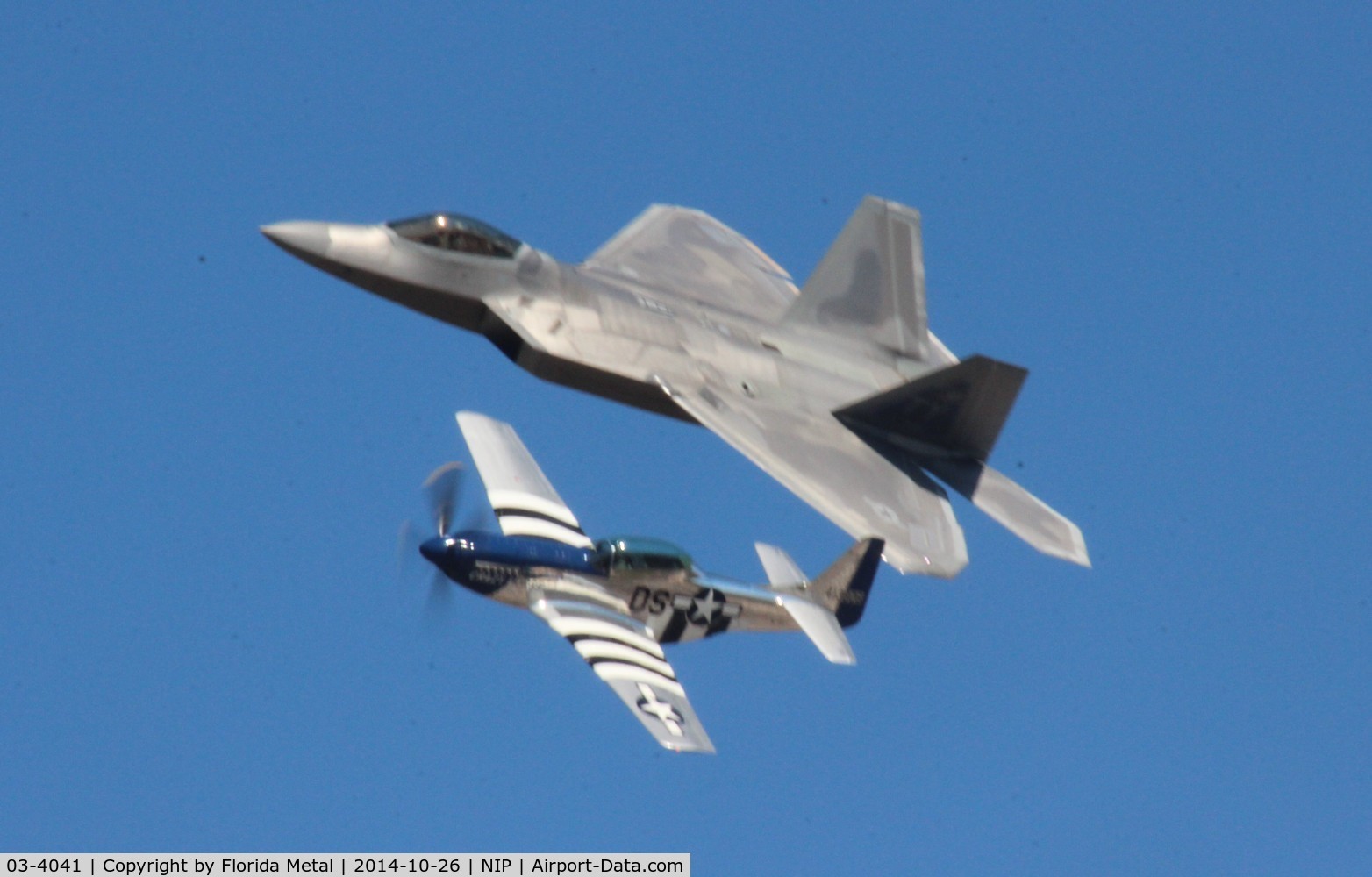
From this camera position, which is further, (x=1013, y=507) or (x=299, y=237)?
(x=1013, y=507)

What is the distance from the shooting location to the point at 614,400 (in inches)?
1629

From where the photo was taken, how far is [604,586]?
4122 cm

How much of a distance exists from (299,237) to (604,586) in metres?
8.26

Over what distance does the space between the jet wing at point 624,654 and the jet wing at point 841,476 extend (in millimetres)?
3703


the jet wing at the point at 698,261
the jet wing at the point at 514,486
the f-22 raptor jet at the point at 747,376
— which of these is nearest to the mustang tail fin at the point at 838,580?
the f-22 raptor jet at the point at 747,376

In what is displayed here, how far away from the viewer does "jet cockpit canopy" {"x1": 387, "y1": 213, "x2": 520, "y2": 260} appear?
136 ft

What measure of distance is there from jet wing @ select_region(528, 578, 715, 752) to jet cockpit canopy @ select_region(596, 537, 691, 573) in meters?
0.68

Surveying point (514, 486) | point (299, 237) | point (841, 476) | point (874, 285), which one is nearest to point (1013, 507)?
point (841, 476)

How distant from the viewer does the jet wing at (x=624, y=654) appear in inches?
1449

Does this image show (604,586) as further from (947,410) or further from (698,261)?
(698,261)

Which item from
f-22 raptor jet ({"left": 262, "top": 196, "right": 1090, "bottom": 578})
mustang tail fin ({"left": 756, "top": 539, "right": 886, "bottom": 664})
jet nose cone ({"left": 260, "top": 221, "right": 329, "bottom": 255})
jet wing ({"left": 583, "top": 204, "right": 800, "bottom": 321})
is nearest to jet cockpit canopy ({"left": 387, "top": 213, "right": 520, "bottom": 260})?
f-22 raptor jet ({"left": 262, "top": 196, "right": 1090, "bottom": 578})

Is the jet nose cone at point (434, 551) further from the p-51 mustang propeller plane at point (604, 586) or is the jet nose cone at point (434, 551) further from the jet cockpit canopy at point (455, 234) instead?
the jet cockpit canopy at point (455, 234)

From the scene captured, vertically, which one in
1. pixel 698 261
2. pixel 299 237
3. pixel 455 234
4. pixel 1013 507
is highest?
pixel 698 261

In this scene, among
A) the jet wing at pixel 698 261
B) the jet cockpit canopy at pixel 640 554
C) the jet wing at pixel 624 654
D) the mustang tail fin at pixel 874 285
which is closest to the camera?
the jet wing at pixel 624 654
